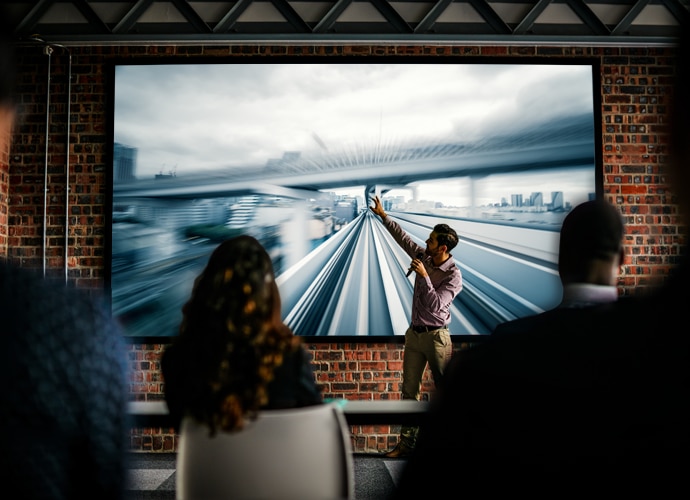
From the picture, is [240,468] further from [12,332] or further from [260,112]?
[260,112]

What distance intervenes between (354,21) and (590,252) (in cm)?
358

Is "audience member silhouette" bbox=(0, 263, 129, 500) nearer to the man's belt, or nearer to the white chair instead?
the white chair

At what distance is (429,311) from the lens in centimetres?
439

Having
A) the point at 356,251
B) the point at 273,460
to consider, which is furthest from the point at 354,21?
the point at 273,460

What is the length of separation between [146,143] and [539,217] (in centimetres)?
314

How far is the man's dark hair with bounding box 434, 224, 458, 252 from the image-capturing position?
4.52m

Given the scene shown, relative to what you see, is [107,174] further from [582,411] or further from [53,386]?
[582,411]

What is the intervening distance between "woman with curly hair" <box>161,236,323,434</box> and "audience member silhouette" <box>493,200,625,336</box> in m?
0.60

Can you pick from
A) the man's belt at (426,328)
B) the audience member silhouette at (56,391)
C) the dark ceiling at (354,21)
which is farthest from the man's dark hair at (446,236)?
the audience member silhouette at (56,391)

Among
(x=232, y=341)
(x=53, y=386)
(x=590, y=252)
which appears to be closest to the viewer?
(x=53, y=386)

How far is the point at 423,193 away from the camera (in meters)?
4.70

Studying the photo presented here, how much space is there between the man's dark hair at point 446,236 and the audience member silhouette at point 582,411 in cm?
414

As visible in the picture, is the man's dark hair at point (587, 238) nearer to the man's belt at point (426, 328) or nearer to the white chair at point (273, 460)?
the white chair at point (273, 460)

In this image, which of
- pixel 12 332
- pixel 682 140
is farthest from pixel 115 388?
pixel 682 140
